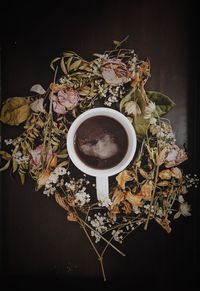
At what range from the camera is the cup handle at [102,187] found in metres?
1.43

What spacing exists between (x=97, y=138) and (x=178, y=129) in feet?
1.33

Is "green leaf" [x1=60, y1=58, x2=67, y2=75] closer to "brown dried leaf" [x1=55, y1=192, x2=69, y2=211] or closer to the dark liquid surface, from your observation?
the dark liquid surface

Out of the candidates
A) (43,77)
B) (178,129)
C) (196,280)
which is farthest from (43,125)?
(196,280)

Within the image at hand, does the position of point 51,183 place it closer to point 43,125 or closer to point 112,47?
point 43,125

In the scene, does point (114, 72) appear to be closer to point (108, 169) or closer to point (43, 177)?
point (108, 169)

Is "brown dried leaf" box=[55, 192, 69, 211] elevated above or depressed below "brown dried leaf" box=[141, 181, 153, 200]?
below

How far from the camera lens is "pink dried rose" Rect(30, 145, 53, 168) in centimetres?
146

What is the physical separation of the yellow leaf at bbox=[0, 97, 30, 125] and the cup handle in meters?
0.50

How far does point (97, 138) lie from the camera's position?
4.75ft

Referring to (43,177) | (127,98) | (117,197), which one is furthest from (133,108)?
(43,177)

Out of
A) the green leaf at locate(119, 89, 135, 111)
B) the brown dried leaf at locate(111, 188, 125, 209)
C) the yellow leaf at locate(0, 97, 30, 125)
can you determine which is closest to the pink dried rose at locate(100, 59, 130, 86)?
the green leaf at locate(119, 89, 135, 111)

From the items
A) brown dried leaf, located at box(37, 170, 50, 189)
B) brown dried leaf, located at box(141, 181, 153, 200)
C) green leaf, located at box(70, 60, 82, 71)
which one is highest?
green leaf, located at box(70, 60, 82, 71)

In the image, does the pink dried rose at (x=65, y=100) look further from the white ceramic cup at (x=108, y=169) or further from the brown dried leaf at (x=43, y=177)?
the brown dried leaf at (x=43, y=177)

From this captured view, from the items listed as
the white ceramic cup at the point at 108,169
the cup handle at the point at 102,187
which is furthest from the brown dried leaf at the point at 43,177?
the cup handle at the point at 102,187
